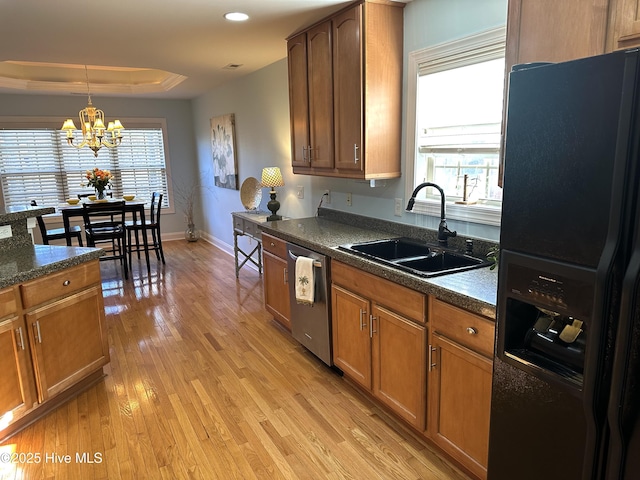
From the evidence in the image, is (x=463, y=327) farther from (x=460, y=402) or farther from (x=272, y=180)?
(x=272, y=180)

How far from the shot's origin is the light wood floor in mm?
2098

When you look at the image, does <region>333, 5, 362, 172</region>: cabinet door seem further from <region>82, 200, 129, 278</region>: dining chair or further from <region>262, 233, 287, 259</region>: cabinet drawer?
<region>82, 200, 129, 278</region>: dining chair

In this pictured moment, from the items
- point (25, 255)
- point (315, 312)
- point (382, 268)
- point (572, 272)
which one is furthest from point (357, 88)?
point (25, 255)

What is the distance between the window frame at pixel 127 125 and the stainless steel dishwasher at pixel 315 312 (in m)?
4.98

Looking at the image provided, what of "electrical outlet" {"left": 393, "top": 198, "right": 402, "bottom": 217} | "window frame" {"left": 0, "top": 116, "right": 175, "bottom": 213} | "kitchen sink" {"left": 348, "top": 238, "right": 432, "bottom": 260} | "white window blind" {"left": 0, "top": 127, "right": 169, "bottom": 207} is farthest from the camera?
"white window blind" {"left": 0, "top": 127, "right": 169, "bottom": 207}

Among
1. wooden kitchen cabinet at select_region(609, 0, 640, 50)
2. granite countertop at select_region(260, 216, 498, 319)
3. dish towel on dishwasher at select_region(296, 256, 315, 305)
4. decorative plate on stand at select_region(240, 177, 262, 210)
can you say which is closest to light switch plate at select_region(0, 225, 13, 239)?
granite countertop at select_region(260, 216, 498, 319)

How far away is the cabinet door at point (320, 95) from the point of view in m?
3.05

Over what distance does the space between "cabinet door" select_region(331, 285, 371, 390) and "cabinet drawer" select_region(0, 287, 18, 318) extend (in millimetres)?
1706

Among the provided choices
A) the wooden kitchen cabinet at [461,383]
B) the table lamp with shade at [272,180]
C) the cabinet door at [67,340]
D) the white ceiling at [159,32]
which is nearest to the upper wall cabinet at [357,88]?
the white ceiling at [159,32]

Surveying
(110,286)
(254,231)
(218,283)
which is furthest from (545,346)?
(110,286)

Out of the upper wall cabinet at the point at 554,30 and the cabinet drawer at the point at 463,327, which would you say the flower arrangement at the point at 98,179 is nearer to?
the cabinet drawer at the point at 463,327

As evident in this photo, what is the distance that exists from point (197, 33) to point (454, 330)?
2840 mm

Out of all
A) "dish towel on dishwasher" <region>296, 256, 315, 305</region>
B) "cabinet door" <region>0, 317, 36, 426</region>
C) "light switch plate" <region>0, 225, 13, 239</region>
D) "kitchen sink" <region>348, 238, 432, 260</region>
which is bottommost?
"cabinet door" <region>0, 317, 36, 426</region>

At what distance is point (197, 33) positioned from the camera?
130 inches
